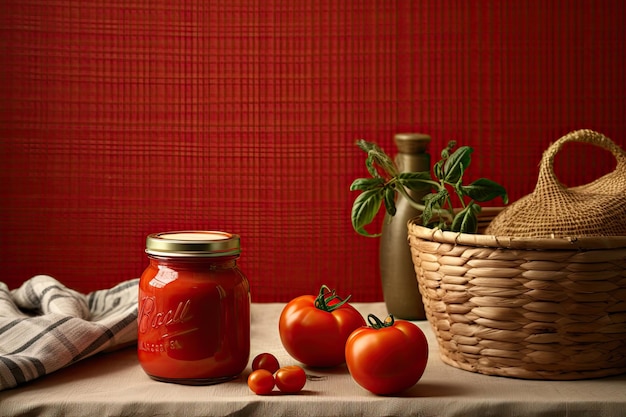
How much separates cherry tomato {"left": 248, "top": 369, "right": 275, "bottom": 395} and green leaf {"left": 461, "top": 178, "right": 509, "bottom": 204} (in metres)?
0.36

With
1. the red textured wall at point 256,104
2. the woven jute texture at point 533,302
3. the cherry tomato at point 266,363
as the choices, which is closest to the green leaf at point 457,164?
the woven jute texture at point 533,302

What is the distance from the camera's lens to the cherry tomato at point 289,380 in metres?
0.93

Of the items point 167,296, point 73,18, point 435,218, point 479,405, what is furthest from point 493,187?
point 73,18

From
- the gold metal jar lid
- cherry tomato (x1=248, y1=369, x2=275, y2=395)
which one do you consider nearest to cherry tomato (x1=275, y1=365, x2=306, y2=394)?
cherry tomato (x1=248, y1=369, x2=275, y2=395)

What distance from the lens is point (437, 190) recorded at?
115 centimetres

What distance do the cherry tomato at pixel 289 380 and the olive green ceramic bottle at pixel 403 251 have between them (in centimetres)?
37

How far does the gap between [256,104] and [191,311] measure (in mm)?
664

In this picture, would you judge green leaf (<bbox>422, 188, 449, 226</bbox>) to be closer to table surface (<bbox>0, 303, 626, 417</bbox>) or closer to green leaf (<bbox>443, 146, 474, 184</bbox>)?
green leaf (<bbox>443, 146, 474, 184</bbox>)

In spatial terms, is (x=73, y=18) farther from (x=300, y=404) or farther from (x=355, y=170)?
(x=300, y=404)

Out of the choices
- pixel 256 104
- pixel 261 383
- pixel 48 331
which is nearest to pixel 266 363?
pixel 261 383

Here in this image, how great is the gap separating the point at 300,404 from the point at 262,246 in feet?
2.15

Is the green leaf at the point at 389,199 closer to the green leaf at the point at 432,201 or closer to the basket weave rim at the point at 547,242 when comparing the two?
the green leaf at the point at 432,201

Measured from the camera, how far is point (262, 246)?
5.05 feet

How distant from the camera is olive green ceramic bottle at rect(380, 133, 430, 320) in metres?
1.26
